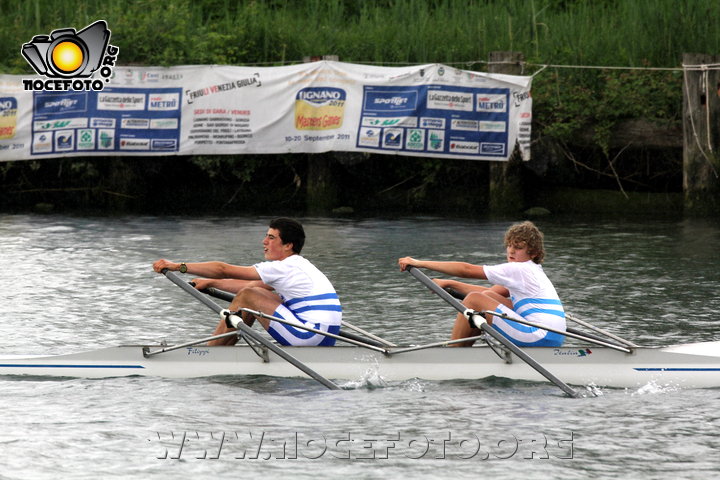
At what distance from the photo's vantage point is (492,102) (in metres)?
20.5

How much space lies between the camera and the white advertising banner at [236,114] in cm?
2069

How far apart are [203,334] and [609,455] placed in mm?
4993

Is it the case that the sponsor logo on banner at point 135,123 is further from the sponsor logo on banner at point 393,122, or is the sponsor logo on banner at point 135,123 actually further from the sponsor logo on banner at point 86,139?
the sponsor logo on banner at point 393,122

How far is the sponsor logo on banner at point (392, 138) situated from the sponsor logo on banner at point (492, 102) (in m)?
1.31

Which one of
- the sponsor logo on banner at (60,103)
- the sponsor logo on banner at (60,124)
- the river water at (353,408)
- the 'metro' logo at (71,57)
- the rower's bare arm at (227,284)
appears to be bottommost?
the river water at (353,408)

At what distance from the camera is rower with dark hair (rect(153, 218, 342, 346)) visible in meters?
9.88

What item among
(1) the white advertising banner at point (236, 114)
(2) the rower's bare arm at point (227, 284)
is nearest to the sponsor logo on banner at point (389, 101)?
(1) the white advertising banner at point (236, 114)

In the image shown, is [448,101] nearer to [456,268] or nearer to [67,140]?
[67,140]

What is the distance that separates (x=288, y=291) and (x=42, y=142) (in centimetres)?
1231

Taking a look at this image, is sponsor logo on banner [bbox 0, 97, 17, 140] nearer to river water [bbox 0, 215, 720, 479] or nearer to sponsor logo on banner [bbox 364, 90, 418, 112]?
sponsor logo on banner [bbox 364, 90, 418, 112]

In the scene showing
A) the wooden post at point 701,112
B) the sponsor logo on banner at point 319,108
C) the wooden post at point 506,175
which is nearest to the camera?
the wooden post at point 701,112

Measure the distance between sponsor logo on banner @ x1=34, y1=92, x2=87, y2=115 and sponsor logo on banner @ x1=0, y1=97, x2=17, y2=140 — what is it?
375 mm

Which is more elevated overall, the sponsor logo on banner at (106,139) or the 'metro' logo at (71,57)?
the 'metro' logo at (71,57)

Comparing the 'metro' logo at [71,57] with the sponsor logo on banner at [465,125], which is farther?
the 'metro' logo at [71,57]
